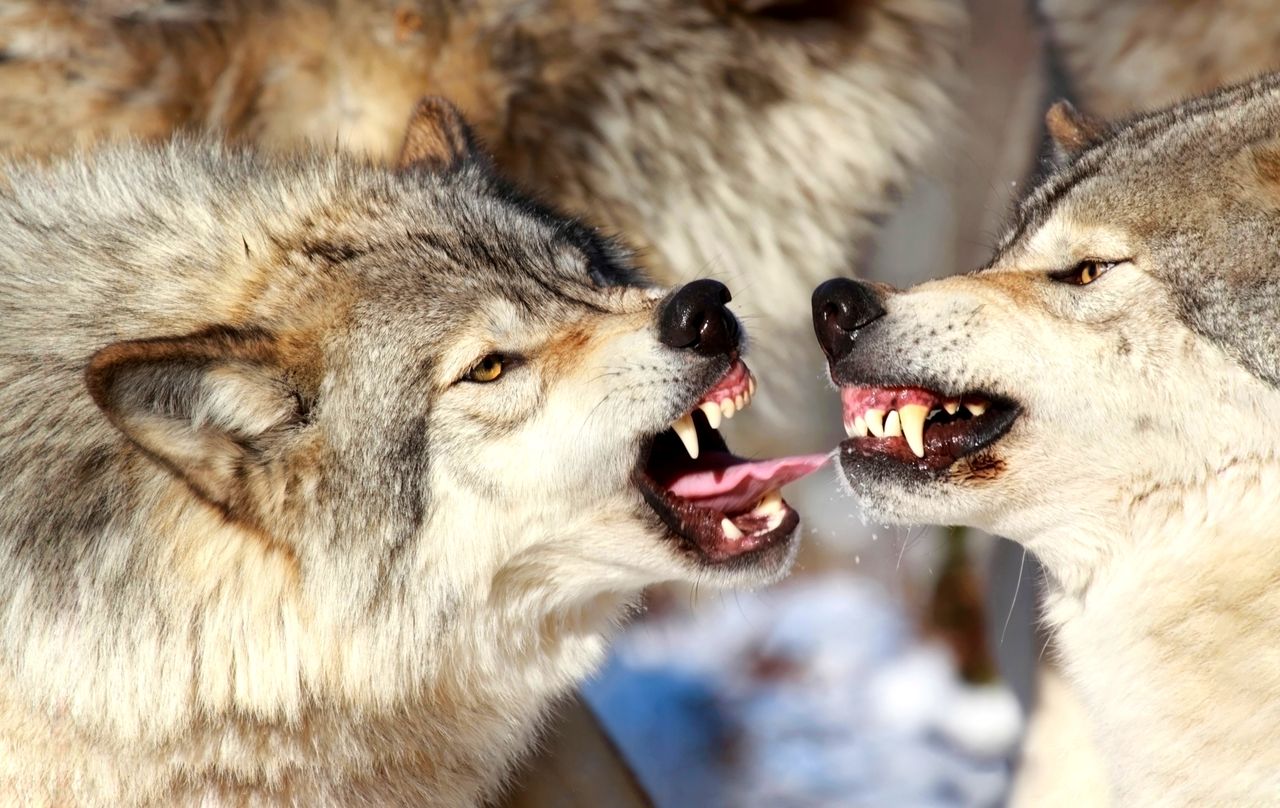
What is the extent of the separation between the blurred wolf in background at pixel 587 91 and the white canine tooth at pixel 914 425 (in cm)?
95

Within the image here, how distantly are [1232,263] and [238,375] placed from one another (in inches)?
51.9

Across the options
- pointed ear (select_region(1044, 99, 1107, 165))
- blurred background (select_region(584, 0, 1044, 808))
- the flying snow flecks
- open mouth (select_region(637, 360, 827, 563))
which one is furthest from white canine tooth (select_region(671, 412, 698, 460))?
the flying snow flecks

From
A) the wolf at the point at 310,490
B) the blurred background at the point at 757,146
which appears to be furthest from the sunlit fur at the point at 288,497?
the blurred background at the point at 757,146

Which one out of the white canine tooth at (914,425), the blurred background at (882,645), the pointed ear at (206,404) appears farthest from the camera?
the blurred background at (882,645)

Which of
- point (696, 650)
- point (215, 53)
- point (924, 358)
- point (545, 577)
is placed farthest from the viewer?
point (696, 650)

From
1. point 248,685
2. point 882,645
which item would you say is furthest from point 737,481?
point 882,645

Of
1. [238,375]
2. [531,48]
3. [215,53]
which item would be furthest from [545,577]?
[215,53]

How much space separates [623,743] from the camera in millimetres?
3494

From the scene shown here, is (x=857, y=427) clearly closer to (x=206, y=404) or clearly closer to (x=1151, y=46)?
(x=206, y=404)

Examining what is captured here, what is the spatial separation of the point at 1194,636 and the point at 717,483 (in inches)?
27.5

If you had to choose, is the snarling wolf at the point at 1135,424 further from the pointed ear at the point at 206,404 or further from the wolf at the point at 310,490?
the pointed ear at the point at 206,404

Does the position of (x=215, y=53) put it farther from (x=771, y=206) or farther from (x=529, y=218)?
(x=771, y=206)

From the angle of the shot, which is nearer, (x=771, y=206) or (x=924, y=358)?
(x=924, y=358)

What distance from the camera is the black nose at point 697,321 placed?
5.79 ft
